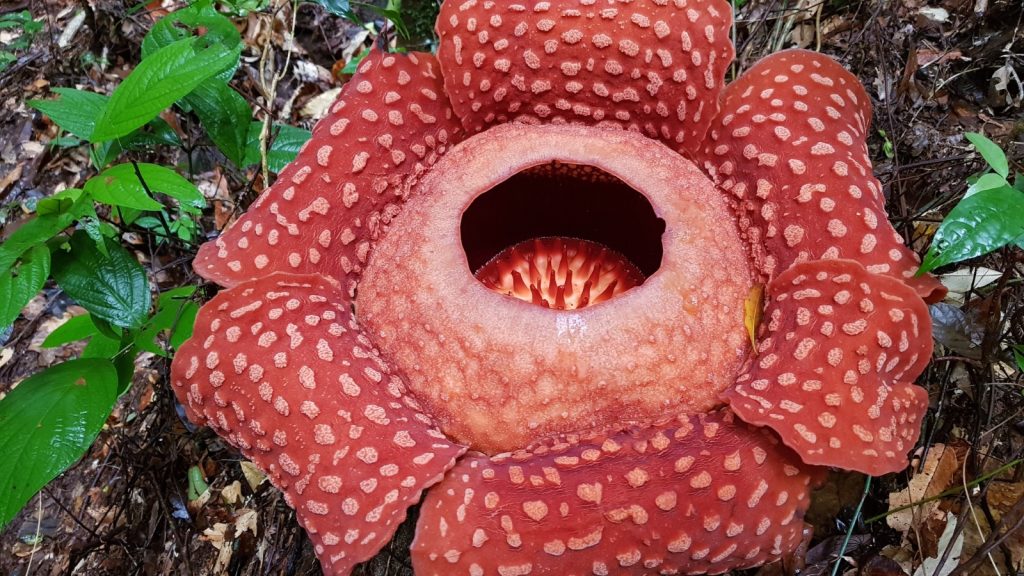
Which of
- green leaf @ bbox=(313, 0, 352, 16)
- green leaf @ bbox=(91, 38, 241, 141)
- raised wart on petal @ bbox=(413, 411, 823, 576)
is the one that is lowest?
raised wart on petal @ bbox=(413, 411, 823, 576)

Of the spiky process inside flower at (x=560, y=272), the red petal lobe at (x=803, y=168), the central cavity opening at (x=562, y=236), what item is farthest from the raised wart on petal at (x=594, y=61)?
the spiky process inside flower at (x=560, y=272)

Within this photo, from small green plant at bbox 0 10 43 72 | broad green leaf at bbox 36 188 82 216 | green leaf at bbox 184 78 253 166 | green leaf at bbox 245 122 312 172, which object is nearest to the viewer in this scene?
broad green leaf at bbox 36 188 82 216

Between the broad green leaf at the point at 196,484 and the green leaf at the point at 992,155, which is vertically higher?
the green leaf at the point at 992,155

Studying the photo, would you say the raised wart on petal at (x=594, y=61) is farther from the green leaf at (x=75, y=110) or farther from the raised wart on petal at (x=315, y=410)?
the green leaf at (x=75, y=110)

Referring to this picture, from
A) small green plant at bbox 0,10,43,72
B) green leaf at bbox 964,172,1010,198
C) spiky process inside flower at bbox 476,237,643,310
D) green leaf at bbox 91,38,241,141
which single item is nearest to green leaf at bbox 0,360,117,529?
green leaf at bbox 91,38,241,141

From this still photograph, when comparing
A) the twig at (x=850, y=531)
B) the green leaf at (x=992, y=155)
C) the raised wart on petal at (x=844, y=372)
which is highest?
the green leaf at (x=992, y=155)

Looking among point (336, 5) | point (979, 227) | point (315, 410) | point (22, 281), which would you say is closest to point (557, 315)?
point (315, 410)

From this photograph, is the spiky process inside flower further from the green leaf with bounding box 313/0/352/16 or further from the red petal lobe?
the green leaf with bounding box 313/0/352/16
